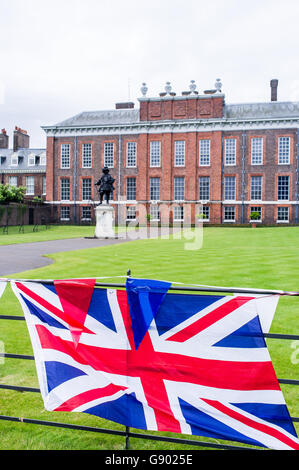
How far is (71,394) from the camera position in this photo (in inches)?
133

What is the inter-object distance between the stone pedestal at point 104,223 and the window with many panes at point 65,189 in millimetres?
25327

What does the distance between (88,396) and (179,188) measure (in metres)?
48.6

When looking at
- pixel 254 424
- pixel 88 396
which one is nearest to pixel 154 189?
pixel 88 396

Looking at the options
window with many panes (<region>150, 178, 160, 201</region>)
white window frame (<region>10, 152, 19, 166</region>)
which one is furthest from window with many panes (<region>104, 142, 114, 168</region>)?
white window frame (<region>10, 152, 19, 166</region>)

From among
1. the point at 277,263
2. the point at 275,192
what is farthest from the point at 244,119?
the point at 277,263

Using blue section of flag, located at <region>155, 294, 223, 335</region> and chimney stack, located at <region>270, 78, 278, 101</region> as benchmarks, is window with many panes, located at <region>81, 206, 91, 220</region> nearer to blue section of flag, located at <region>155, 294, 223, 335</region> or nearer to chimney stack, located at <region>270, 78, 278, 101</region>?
chimney stack, located at <region>270, 78, 278, 101</region>

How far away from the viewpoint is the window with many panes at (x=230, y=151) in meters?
49.5

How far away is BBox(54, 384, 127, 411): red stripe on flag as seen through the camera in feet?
10.7

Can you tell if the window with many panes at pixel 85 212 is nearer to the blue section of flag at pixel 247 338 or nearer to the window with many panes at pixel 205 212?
the window with many panes at pixel 205 212

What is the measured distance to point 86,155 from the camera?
2114 inches

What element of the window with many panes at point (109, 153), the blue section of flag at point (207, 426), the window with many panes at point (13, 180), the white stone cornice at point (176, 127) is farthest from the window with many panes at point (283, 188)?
the blue section of flag at point (207, 426)

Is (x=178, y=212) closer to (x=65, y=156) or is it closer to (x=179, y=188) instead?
(x=179, y=188)

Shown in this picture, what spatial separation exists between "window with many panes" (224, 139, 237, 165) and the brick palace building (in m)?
0.12
